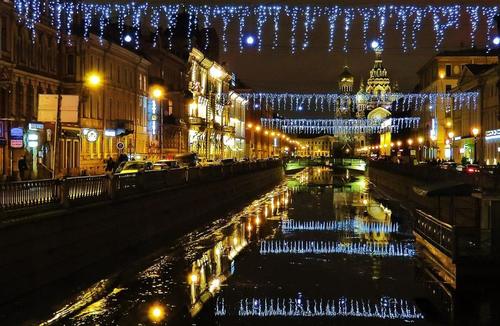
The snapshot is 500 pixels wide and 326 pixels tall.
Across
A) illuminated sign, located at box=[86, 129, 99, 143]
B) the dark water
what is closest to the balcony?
illuminated sign, located at box=[86, 129, 99, 143]

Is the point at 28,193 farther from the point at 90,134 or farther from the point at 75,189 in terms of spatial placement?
the point at 90,134

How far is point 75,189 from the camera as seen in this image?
21594mm

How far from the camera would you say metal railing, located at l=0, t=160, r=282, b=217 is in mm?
17641

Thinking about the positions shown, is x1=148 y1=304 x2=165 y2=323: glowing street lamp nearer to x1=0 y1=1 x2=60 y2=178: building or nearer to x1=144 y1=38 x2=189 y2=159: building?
x1=0 y1=1 x2=60 y2=178: building

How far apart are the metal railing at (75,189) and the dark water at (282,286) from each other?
2725 mm

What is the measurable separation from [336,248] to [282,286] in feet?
28.7

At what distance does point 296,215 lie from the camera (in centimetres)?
4528

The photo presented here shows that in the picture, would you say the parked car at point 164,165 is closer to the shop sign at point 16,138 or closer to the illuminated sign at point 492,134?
the shop sign at point 16,138

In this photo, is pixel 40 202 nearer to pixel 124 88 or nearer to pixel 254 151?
pixel 124 88

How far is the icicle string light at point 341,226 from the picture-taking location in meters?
36.4

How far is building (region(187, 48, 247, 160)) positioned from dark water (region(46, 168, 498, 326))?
57.0 metres

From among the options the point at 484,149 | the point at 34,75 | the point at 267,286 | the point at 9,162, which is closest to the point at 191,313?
the point at 267,286

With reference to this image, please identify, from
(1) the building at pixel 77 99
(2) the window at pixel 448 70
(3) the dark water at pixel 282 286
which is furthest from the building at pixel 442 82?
(3) the dark water at pixel 282 286

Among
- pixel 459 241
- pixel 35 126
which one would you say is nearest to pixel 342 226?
pixel 459 241
